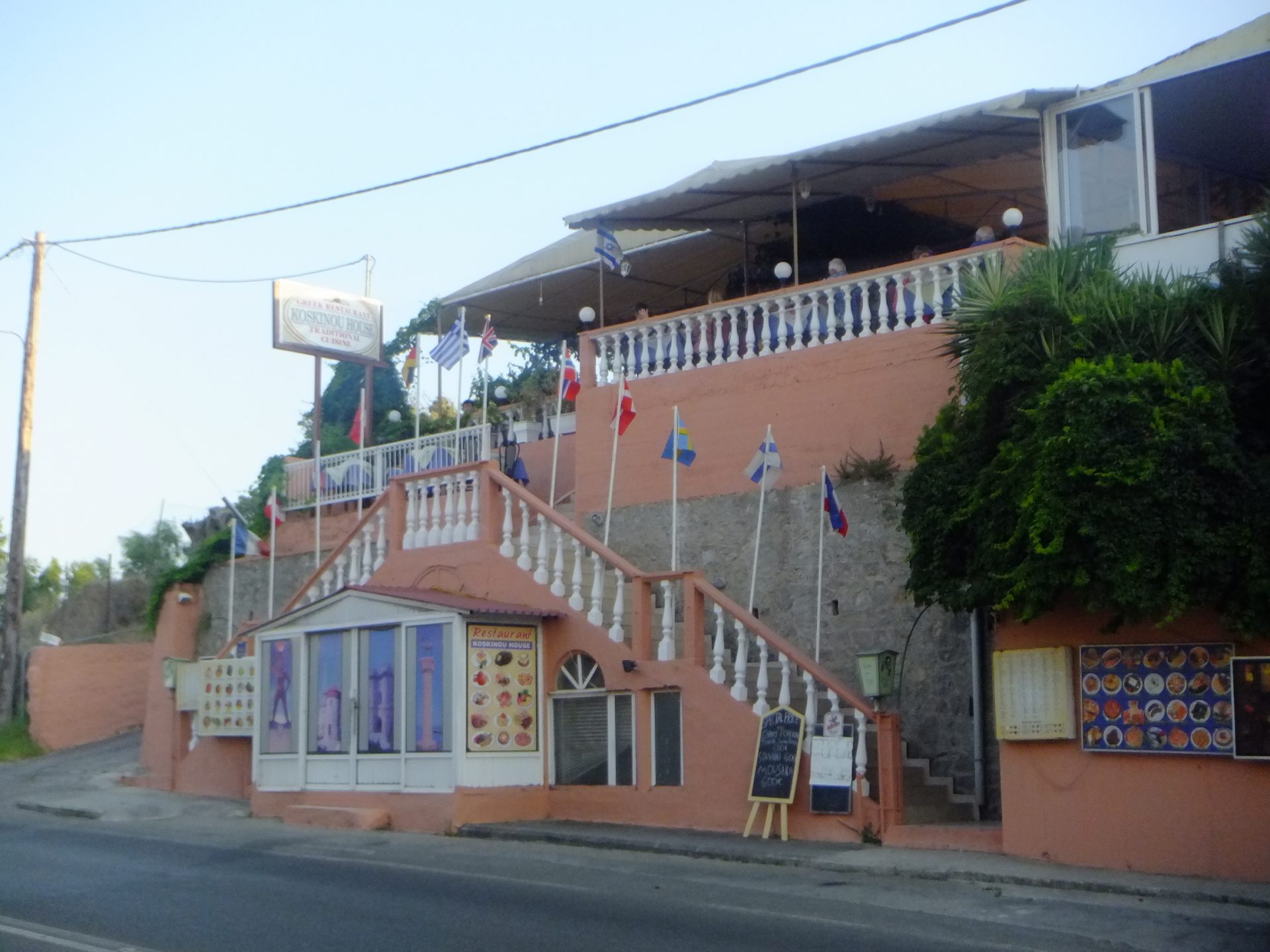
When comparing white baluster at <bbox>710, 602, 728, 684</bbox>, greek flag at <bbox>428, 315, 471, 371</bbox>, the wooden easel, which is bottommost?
the wooden easel

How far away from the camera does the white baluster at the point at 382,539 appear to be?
18.3 metres

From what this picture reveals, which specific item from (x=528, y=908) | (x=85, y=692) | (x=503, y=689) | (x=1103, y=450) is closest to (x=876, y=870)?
(x=528, y=908)

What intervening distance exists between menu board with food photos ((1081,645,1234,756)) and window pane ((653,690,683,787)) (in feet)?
14.0

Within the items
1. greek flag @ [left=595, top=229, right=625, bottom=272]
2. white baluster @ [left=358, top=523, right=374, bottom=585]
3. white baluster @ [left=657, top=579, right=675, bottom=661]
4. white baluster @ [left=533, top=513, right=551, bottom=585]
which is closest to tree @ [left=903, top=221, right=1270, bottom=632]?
white baluster @ [left=657, top=579, right=675, bottom=661]

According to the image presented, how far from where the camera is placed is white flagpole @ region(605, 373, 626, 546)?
17281 mm

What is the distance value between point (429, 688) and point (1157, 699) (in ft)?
24.9

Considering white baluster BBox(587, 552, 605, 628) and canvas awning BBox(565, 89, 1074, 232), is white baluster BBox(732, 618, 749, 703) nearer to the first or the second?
white baluster BBox(587, 552, 605, 628)

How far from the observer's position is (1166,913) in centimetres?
993

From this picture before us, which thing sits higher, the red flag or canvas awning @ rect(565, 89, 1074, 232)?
canvas awning @ rect(565, 89, 1074, 232)

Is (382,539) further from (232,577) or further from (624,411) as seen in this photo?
(232,577)

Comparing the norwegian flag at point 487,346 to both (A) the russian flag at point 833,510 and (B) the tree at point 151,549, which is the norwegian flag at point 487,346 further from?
(B) the tree at point 151,549

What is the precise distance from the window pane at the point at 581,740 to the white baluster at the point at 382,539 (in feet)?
11.5

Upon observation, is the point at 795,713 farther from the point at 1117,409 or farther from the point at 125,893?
the point at 125,893

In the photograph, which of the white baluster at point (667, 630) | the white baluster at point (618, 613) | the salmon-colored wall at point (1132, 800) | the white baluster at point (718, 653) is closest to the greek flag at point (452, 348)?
the white baluster at point (618, 613)
